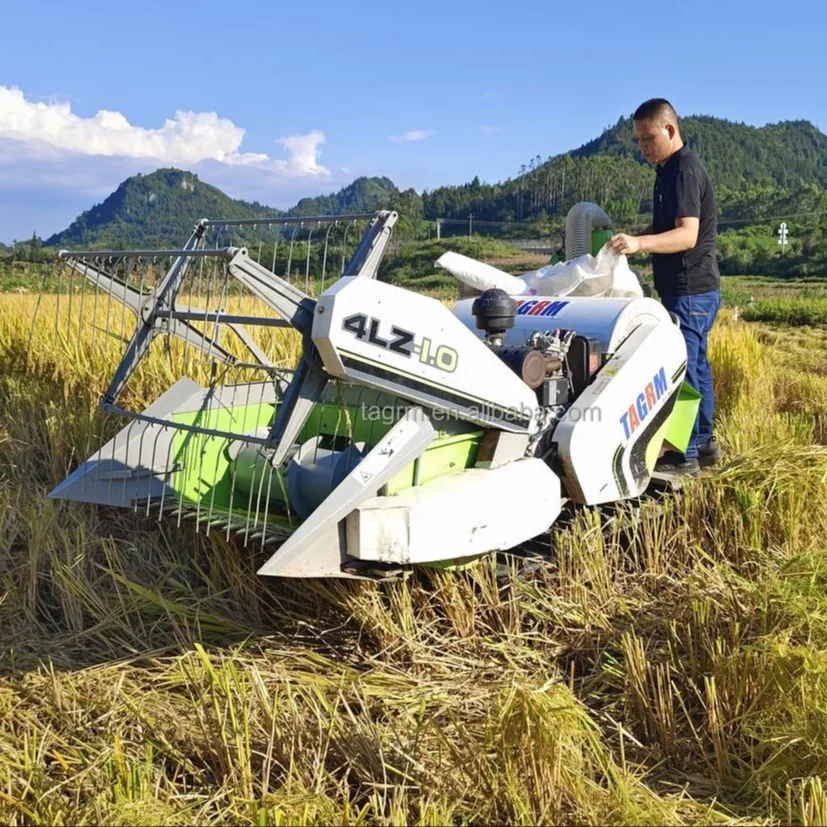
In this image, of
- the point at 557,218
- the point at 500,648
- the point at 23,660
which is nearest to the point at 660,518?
the point at 500,648

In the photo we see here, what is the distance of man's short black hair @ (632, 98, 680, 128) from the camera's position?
13.4ft

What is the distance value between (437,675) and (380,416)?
0.95 metres

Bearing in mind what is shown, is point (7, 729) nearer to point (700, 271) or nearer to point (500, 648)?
point (500, 648)

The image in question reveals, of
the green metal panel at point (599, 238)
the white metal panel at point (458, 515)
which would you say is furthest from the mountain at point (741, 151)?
the white metal panel at point (458, 515)

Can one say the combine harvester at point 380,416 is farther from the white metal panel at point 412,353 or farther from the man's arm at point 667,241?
the man's arm at point 667,241

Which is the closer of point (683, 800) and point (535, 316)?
point (683, 800)

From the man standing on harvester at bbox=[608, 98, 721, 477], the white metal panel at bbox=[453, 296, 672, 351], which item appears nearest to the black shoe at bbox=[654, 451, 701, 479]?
the man standing on harvester at bbox=[608, 98, 721, 477]

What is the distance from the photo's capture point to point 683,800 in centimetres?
209

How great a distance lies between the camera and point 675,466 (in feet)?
13.5

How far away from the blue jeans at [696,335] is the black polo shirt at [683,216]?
1.7 inches

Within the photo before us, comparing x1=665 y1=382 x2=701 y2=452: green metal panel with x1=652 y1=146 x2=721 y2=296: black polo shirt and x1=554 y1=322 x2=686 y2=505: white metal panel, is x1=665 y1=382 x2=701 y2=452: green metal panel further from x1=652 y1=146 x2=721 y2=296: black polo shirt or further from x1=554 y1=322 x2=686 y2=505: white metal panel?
x1=652 y1=146 x2=721 y2=296: black polo shirt

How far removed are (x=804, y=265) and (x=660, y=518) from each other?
1965 inches

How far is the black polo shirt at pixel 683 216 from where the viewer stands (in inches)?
159

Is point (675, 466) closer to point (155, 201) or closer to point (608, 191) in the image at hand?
point (608, 191)
